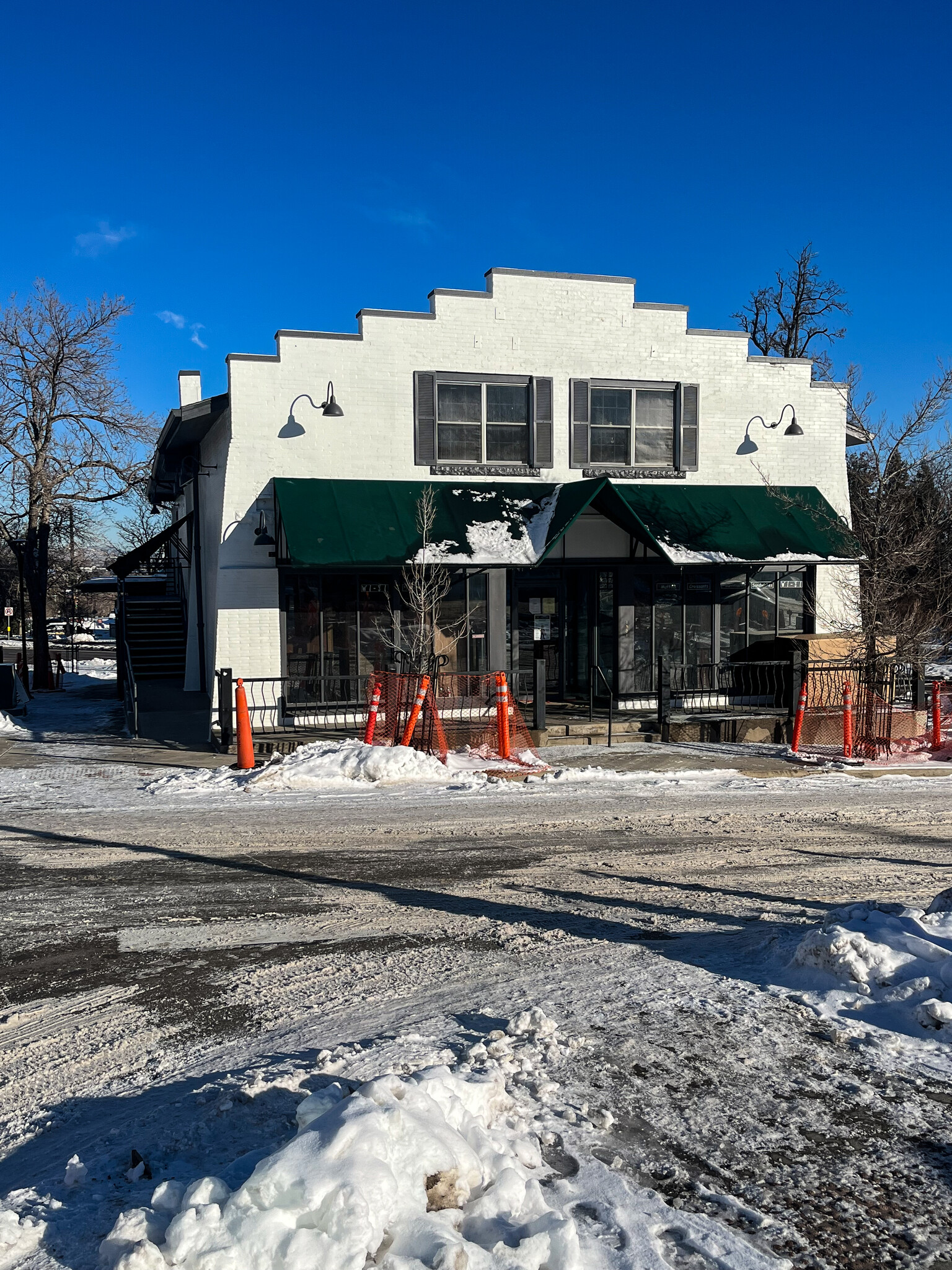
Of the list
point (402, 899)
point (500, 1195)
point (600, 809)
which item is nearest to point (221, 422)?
point (600, 809)

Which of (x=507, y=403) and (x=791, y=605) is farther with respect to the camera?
(x=791, y=605)

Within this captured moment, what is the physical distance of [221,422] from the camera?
58.3 feet

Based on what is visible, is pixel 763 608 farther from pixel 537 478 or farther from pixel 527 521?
pixel 527 521

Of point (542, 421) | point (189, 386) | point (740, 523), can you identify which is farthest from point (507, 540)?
point (189, 386)

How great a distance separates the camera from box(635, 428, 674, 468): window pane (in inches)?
728

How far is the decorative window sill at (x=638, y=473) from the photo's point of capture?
18188mm

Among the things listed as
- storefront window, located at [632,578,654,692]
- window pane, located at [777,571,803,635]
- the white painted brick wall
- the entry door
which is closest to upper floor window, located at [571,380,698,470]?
the white painted brick wall

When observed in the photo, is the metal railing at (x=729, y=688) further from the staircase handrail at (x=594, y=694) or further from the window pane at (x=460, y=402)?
the window pane at (x=460, y=402)

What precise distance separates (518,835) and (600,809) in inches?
65.2

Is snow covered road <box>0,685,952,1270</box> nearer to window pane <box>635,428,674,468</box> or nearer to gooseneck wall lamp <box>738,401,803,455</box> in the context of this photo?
window pane <box>635,428,674,468</box>

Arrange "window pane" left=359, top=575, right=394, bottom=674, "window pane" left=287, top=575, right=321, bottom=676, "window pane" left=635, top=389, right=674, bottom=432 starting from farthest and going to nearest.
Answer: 1. "window pane" left=635, top=389, right=674, bottom=432
2. "window pane" left=359, top=575, right=394, bottom=674
3. "window pane" left=287, top=575, right=321, bottom=676

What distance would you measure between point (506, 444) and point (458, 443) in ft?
3.03

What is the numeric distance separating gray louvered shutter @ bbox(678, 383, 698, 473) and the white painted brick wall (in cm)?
20

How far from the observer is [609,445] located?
18359 millimetres
